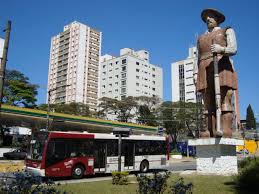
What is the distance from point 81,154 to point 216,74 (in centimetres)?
960

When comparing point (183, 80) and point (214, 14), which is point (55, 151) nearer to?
point (214, 14)

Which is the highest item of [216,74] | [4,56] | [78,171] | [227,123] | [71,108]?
[71,108]

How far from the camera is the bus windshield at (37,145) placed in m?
17.4

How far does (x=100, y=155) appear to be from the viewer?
19594 mm

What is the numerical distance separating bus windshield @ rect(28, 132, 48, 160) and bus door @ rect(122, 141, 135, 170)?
549cm

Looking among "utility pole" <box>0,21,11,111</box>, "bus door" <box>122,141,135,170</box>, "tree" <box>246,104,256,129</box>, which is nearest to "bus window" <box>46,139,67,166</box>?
"bus door" <box>122,141,135,170</box>

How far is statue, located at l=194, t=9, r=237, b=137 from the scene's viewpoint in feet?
43.2

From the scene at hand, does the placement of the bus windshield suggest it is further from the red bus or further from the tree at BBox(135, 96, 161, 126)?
the tree at BBox(135, 96, 161, 126)

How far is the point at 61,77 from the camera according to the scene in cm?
11012

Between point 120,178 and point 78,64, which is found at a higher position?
point 78,64

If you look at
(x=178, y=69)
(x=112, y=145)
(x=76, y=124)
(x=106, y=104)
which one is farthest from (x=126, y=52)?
(x=112, y=145)

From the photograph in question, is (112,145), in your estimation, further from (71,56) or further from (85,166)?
(71,56)

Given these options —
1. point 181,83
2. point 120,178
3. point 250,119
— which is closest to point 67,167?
point 120,178

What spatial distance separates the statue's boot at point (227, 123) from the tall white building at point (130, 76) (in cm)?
7890
